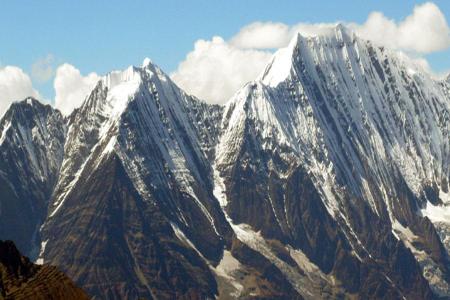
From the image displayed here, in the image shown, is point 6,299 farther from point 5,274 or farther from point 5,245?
point 5,245

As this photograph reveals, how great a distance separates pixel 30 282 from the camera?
43094 mm

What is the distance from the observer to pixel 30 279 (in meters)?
43.3

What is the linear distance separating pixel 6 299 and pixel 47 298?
1.47m

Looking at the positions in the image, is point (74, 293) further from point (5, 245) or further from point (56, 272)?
point (5, 245)

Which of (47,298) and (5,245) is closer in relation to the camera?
(47,298)

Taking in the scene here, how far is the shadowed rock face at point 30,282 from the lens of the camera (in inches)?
1672

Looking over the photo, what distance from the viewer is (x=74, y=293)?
4388 cm

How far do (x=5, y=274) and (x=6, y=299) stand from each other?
52.2 inches

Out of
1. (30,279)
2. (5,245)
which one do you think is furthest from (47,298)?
(5,245)

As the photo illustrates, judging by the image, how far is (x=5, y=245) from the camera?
4584 cm

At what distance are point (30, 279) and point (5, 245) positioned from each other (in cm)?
305

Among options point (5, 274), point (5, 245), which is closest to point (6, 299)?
point (5, 274)

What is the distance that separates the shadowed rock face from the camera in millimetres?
42469
